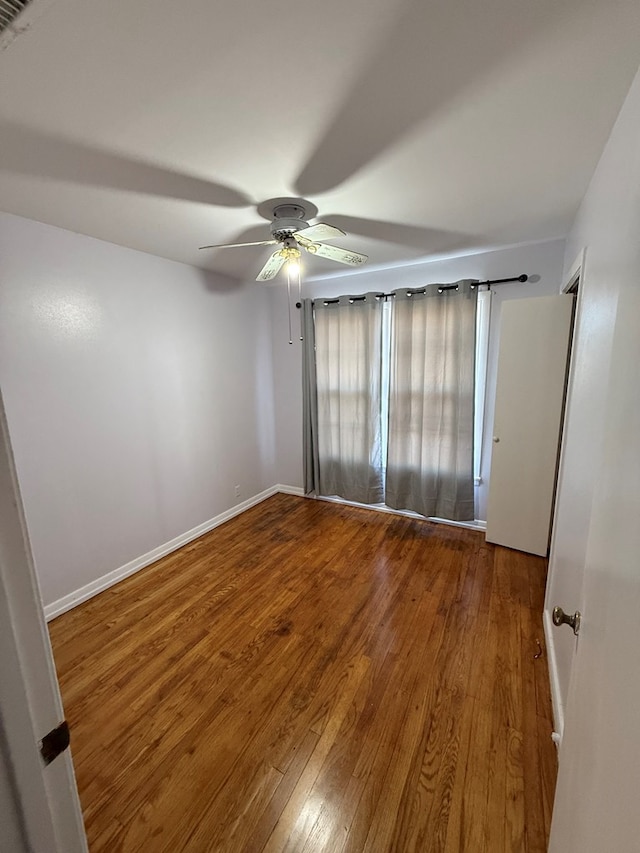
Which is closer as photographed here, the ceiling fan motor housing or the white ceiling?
the white ceiling

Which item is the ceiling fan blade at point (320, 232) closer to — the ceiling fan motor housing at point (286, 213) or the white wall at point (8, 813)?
the ceiling fan motor housing at point (286, 213)

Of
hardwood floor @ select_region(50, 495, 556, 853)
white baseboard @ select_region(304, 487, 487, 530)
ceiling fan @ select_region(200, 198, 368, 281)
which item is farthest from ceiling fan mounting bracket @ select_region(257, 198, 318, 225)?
white baseboard @ select_region(304, 487, 487, 530)

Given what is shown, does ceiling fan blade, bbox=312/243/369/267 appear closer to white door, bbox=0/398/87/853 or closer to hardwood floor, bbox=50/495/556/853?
white door, bbox=0/398/87/853

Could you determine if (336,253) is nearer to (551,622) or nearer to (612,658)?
(612,658)

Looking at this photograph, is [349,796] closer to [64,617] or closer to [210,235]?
[64,617]

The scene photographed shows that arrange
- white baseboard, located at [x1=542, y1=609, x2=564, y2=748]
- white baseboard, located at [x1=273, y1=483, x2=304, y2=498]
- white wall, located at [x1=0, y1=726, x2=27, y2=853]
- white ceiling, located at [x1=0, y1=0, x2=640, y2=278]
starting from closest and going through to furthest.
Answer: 1. white wall, located at [x1=0, y1=726, x2=27, y2=853]
2. white ceiling, located at [x1=0, y1=0, x2=640, y2=278]
3. white baseboard, located at [x1=542, y1=609, x2=564, y2=748]
4. white baseboard, located at [x1=273, y1=483, x2=304, y2=498]

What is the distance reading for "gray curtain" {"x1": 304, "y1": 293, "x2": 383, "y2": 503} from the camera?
3.16 metres

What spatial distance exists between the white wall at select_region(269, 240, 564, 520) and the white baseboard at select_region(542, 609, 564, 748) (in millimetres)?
1203

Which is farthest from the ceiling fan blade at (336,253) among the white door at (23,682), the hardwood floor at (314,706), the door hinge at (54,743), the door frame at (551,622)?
the hardwood floor at (314,706)

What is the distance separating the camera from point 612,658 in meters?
0.55

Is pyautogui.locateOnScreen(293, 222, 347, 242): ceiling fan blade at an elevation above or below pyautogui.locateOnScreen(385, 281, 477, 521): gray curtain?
above

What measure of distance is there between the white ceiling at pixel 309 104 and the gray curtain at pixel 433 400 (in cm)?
99

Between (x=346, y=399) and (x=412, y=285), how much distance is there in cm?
120

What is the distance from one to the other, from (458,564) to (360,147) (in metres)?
2.60
